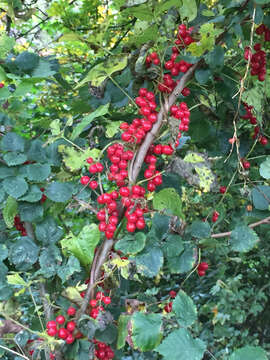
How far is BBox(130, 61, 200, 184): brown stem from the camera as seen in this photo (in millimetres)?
849

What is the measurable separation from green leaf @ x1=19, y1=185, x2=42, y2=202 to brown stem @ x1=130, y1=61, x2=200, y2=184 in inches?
7.7

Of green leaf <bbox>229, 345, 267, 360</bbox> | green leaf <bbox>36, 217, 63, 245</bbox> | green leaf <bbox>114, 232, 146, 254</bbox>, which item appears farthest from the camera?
green leaf <bbox>36, 217, 63, 245</bbox>

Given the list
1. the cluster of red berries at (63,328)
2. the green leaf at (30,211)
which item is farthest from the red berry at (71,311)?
the green leaf at (30,211)

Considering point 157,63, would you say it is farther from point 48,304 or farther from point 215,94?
point 48,304

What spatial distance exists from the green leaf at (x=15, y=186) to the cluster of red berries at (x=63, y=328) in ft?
0.86

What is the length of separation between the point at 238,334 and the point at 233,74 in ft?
5.94

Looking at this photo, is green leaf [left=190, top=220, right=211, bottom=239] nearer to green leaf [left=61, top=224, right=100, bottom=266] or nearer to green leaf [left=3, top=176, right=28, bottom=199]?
green leaf [left=61, top=224, right=100, bottom=266]

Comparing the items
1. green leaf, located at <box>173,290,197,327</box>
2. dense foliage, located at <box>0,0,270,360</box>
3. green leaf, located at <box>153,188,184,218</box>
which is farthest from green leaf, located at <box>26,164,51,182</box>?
green leaf, located at <box>173,290,197,327</box>

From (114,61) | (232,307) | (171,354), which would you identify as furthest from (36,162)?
(232,307)

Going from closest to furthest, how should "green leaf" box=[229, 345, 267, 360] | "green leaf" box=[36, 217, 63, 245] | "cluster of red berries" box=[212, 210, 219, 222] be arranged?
"green leaf" box=[229, 345, 267, 360] → "green leaf" box=[36, 217, 63, 245] → "cluster of red berries" box=[212, 210, 219, 222]

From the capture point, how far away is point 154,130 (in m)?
0.87

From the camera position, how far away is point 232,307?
2.32 meters

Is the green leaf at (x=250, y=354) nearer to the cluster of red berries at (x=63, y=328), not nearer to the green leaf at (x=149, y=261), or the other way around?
the green leaf at (x=149, y=261)

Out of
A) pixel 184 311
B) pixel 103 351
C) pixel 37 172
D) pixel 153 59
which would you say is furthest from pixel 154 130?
pixel 103 351
